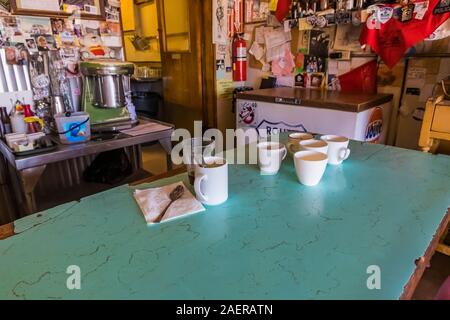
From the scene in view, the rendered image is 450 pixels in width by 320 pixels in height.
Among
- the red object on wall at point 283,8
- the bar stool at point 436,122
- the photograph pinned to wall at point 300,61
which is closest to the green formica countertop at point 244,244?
the bar stool at point 436,122

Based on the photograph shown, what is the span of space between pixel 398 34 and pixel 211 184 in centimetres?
192

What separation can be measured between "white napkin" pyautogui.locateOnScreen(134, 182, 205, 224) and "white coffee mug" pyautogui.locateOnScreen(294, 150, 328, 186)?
0.31 meters

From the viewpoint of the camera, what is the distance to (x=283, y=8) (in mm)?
2607

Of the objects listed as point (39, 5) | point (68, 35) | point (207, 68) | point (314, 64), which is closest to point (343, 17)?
point (314, 64)

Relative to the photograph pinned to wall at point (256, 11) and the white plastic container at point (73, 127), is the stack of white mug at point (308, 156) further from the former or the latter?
the photograph pinned to wall at point (256, 11)

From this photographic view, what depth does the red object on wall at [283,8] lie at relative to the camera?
259 centimetres

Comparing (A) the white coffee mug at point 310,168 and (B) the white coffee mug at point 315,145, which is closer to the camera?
(A) the white coffee mug at point 310,168

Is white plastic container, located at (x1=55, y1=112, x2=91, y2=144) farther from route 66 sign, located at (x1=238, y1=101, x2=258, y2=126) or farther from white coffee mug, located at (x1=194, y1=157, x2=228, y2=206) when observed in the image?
route 66 sign, located at (x1=238, y1=101, x2=258, y2=126)

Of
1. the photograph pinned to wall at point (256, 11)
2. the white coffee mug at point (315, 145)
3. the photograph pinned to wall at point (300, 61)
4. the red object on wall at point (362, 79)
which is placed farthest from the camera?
the photograph pinned to wall at point (256, 11)

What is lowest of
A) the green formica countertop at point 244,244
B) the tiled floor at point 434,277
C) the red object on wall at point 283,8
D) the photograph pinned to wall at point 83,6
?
the tiled floor at point 434,277

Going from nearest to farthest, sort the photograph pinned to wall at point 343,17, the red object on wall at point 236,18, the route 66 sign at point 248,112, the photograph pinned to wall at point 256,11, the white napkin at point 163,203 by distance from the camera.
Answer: the white napkin at point 163,203
the photograph pinned to wall at point 343,17
the route 66 sign at point 248,112
the photograph pinned to wall at point 256,11
the red object on wall at point 236,18
